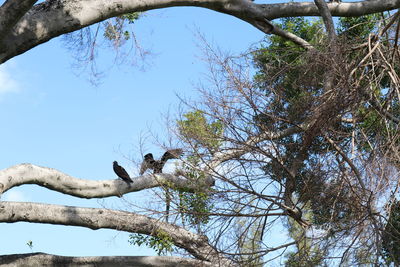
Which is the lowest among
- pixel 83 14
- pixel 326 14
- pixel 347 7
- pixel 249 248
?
pixel 249 248

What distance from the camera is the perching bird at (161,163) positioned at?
364 inches

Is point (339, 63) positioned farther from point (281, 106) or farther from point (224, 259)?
point (224, 259)

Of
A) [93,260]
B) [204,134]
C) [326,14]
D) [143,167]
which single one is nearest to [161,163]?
[143,167]

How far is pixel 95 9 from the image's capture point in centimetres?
779

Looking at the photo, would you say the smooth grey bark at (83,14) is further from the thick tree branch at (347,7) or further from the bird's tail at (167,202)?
the bird's tail at (167,202)

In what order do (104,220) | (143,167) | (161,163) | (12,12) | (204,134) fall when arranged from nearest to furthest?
(12,12), (204,134), (104,220), (161,163), (143,167)

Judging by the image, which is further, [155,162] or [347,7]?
[155,162]

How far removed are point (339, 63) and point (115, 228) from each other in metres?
4.37

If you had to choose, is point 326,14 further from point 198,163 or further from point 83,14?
point 83,14

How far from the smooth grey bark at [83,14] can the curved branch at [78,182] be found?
235 centimetres

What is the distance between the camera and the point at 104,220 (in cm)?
980

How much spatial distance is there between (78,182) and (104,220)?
29.9 inches

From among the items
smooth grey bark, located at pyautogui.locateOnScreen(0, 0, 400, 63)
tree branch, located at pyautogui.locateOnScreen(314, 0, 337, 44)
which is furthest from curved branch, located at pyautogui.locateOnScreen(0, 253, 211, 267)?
tree branch, located at pyautogui.locateOnScreen(314, 0, 337, 44)

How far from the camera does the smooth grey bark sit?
7438 millimetres
